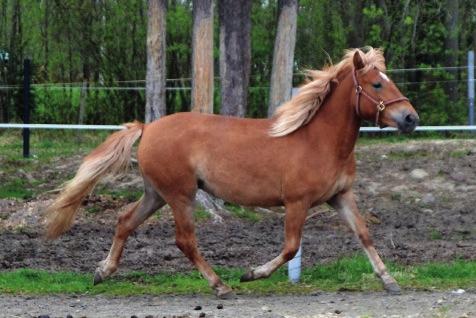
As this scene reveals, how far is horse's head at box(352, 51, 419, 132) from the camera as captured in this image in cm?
880

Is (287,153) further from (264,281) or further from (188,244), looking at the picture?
(264,281)

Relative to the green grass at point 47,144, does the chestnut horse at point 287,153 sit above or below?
above

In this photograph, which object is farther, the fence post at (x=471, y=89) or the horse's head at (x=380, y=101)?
the fence post at (x=471, y=89)

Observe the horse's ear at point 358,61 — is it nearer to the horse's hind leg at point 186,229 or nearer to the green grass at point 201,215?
the horse's hind leg at point 186,229

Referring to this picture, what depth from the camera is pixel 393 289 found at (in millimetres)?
8867

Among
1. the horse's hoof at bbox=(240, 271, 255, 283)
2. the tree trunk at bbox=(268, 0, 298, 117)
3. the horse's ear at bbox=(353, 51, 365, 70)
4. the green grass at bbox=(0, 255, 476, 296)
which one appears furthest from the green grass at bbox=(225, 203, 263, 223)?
the horse's ear at bbox=(353, 51, 365, 70)

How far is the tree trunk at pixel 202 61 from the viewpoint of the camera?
43.9ft

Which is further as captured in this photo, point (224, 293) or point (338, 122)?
point (338, 122)

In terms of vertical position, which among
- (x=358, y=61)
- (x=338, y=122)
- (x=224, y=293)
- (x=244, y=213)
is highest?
(x=358, y=61)

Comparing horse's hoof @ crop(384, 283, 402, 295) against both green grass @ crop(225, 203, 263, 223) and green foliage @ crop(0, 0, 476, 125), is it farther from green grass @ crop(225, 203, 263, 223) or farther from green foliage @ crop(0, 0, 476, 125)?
green foliage @ crop(0, 0, 476, 125)

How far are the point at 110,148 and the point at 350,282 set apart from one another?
8.01ft

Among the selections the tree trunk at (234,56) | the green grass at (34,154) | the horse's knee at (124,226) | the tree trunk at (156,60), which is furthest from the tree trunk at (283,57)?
the horse's knee at (124,226)

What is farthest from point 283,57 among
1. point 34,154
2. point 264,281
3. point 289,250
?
point 289,250

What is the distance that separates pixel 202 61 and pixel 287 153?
4.68m
